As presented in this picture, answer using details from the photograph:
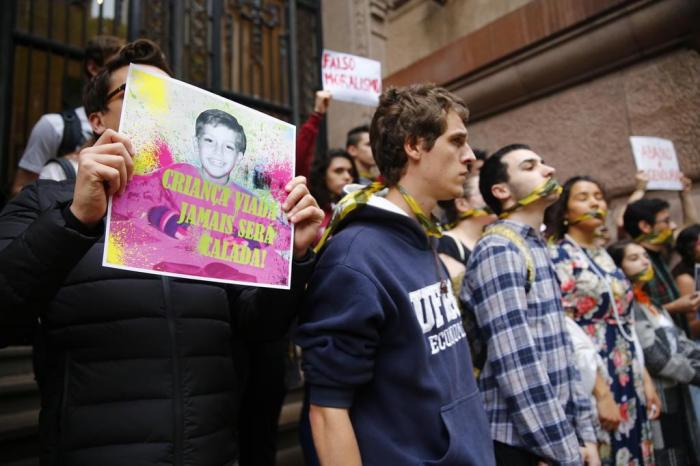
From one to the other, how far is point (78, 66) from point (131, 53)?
14.8ft

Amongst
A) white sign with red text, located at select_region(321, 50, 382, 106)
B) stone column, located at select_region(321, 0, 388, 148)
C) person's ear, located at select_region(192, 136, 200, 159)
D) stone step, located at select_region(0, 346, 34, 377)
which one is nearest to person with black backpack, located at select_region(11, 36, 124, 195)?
stone step, located at select_region(0, 346, 34, 377)

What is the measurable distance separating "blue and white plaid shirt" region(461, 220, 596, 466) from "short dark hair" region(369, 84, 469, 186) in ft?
1.96

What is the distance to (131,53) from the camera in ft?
4.44

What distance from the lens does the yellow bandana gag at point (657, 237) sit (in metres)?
3.58

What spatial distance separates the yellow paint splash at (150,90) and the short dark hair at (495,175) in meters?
1.80

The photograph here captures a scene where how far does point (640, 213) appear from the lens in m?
3.67

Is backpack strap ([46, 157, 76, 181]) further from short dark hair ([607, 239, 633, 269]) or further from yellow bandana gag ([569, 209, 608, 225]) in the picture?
short dark hair ([607, 239, 633, 269])

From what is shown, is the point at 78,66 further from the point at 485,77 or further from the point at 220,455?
the point at 220,455

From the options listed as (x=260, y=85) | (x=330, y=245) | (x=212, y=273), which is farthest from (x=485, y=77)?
(x=212, y=273)

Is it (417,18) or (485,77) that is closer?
(485,77)

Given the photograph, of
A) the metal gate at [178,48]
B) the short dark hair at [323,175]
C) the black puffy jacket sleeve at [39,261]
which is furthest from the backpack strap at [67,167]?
the metal gate at [178,48]

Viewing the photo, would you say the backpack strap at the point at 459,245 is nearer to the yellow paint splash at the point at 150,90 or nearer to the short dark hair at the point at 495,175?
the short dark hair at the point at 495,175

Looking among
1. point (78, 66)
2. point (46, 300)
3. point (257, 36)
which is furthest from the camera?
point (257, 36)

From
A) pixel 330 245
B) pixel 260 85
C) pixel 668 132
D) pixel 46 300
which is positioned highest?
pixel 260 85
